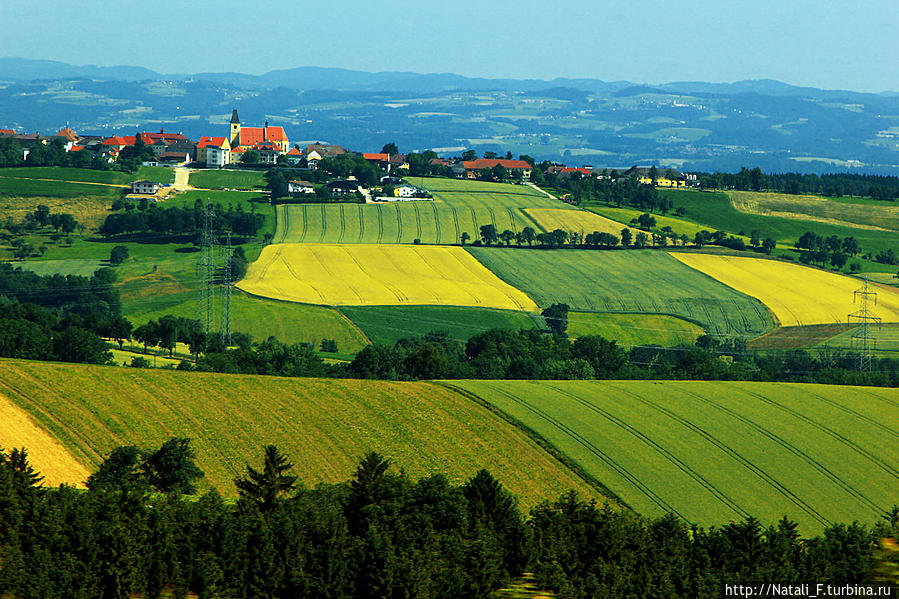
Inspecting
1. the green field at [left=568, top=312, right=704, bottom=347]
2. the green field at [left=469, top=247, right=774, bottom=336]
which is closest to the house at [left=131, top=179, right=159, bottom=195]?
the green field at [left=469, top=247, right=774, bottom=336]

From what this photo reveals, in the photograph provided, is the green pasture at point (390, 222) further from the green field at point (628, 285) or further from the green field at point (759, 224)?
the green field at point (759, 224)

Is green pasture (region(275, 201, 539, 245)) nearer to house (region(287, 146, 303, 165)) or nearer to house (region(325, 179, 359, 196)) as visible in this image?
house (region(325, 179, 359, 196))

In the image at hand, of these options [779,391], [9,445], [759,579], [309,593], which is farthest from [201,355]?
[759,579]

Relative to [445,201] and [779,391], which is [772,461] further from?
[445,201]

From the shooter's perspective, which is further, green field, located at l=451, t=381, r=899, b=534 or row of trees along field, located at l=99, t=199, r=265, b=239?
row of trees along field, located at l=99, t=199, r=265, b=239

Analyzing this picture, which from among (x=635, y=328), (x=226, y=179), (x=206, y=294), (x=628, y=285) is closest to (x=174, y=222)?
(x=206, y=294)

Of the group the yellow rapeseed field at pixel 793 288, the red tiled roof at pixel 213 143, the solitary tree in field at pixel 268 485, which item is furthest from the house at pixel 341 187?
the solitary tree in field at pixel 268 485
